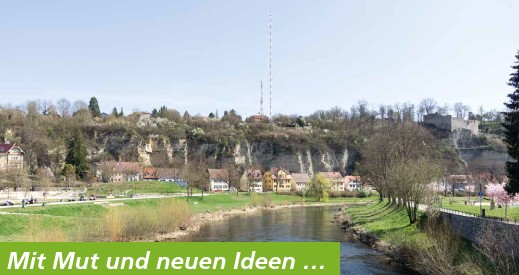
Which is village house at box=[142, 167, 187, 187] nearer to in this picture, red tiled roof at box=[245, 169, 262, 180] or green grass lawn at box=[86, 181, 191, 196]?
red tiled roof at box=[245, 169, 262, 180]

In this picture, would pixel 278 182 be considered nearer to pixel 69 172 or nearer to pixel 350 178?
pixel 350 178

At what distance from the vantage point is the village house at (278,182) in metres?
122

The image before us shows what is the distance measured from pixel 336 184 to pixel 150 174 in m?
49.2

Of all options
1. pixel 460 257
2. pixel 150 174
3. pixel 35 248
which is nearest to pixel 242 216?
pixel 460 257

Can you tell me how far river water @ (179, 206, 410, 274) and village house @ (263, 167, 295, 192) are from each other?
59579 mm

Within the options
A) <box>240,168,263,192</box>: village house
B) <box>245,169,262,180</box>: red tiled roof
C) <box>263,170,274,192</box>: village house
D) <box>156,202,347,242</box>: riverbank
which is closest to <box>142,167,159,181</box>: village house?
<box>240,168,263,192</box>: village house

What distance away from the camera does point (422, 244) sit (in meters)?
29.3

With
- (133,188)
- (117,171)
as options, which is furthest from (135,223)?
(117,171)

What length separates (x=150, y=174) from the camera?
120 m

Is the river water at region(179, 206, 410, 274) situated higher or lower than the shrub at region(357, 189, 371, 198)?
higher

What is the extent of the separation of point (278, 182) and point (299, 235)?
7922 cm

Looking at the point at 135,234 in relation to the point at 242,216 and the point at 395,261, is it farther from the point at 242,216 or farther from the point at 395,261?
the point at 242,216

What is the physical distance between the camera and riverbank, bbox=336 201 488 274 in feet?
77.5

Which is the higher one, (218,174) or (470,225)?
(470,225)
